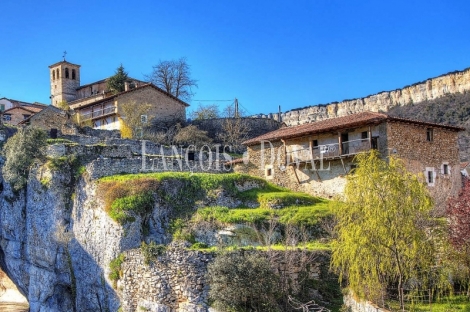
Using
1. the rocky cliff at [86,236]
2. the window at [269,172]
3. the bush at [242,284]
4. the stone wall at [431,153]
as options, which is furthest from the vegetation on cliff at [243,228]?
the stone wall at [431,153]

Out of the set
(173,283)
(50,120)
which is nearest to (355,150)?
(173,283)

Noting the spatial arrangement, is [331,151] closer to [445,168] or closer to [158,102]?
[445,168]

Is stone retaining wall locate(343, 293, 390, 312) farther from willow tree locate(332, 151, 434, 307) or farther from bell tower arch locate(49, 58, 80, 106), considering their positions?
bell tower arch locate(49, 58, 80, 106)

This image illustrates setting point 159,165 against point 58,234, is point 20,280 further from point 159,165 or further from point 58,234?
point 159,165

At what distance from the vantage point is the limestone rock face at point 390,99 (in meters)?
88.6

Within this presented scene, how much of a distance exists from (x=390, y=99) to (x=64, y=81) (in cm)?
5274

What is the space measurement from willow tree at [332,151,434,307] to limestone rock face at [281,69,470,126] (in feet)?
213

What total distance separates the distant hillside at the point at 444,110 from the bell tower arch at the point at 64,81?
4131 cm

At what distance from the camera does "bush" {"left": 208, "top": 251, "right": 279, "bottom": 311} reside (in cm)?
2175

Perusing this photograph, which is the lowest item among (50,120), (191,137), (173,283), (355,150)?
(173,283)

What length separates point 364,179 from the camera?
817 inches

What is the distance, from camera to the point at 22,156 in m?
33.3

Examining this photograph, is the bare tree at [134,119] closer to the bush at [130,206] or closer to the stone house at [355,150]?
the stone house at [355,150]

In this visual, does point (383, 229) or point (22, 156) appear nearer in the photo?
point (383, 229)
